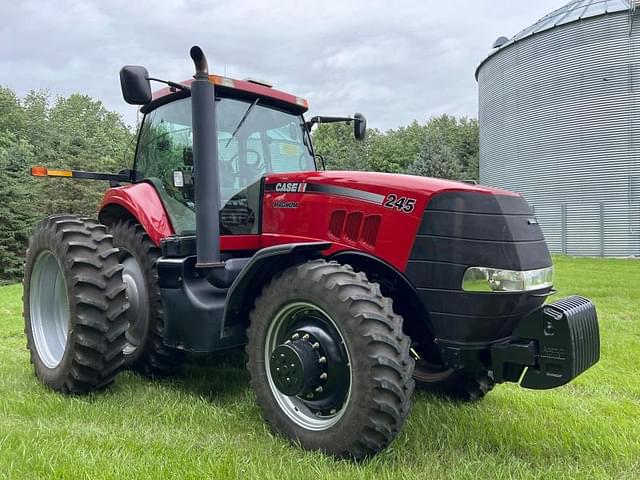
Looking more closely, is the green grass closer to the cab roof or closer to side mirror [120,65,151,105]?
side mirror [120,65,151,105]

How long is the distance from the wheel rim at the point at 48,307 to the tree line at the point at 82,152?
126cm

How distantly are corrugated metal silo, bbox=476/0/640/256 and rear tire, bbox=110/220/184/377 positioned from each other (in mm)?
20025

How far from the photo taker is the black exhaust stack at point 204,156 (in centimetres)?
361

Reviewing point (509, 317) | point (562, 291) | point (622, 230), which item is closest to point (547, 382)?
point (509, 317)

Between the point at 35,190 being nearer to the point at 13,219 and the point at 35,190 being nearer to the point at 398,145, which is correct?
the point at 13,219

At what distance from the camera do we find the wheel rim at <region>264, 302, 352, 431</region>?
307 cm

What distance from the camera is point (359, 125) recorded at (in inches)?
202

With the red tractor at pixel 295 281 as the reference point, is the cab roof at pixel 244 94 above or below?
above

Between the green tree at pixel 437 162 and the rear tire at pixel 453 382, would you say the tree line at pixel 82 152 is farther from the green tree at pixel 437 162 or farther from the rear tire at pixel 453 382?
the rear tire at pixel 453 382

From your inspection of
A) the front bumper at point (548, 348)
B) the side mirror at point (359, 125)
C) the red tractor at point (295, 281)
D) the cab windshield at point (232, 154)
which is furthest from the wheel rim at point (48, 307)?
the front bumper at point (548, 348)

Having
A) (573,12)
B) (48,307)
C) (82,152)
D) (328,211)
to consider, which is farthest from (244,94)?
(82,152)

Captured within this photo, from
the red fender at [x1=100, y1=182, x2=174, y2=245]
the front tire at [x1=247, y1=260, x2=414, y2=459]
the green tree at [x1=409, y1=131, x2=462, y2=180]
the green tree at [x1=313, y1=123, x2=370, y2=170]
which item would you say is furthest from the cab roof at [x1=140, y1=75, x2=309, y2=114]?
the green tree at [x1=313, y1=123, x2=370, y2=170]

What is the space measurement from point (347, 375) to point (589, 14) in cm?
2181

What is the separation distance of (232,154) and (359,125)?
56.3 inches
